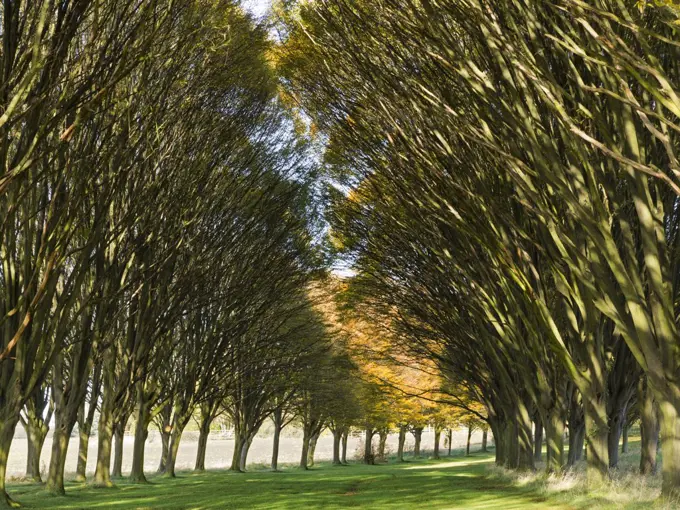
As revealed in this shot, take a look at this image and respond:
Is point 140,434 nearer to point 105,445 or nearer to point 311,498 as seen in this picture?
point 105,445

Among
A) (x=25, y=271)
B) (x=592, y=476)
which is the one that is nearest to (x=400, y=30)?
(x=25, y=271)

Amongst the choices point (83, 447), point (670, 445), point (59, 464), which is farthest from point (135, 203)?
point (83, 447)

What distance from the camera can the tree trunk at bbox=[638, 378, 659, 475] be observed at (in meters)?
17.5

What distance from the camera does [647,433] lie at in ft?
58.9

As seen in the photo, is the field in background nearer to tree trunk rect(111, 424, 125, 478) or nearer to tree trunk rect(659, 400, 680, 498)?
tree trunk rect(111, 424, 125, 478)

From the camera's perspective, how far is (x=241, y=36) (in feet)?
53.8

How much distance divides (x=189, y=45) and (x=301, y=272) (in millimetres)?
14449

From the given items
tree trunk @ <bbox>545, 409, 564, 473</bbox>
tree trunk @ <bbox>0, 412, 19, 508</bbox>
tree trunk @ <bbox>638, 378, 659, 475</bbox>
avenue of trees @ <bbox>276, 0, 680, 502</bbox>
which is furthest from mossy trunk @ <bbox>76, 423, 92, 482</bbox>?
tree trunk @ <bbox>638, 378, 659, 475</bbox>

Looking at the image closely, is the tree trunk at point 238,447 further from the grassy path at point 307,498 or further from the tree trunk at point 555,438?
the tree trunk at point 555,438

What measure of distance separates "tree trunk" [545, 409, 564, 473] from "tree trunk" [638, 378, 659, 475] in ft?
9.37

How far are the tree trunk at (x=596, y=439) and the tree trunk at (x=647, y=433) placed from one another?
5.62 metres

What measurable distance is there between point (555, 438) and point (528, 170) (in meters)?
8.04

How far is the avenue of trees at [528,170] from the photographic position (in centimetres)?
926

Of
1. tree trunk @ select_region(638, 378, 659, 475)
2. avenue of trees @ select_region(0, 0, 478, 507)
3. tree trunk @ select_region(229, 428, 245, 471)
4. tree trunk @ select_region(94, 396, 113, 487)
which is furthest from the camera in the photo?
tree trunk @ select_region(229, 428, 245, 471)
